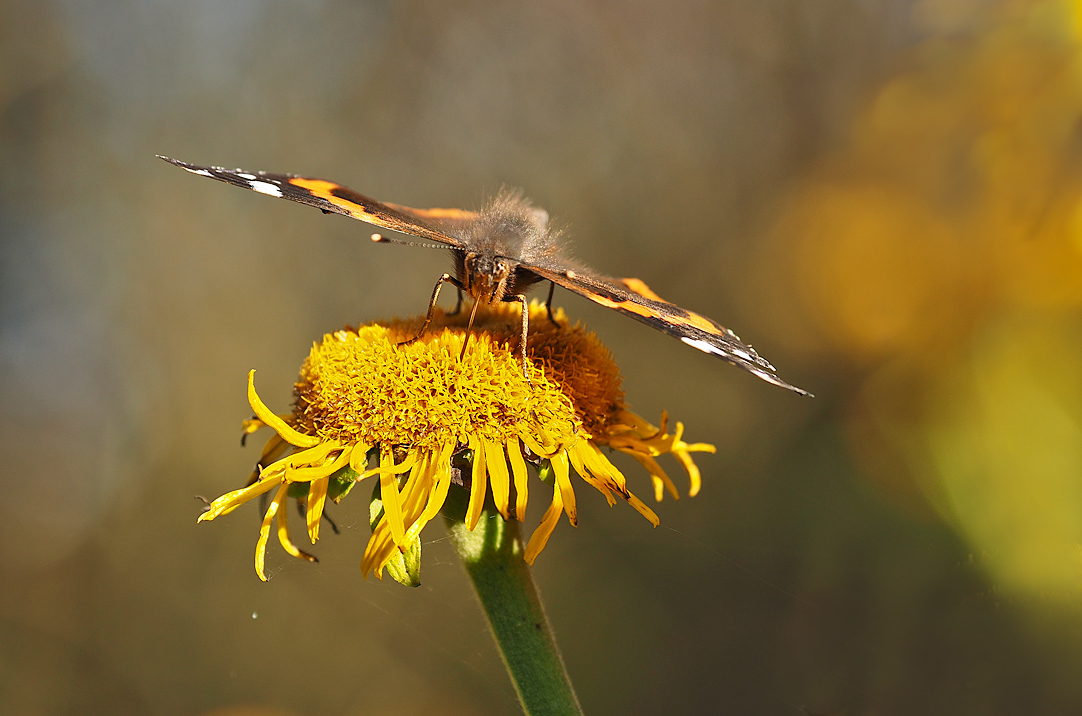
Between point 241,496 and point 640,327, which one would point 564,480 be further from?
point 640,327

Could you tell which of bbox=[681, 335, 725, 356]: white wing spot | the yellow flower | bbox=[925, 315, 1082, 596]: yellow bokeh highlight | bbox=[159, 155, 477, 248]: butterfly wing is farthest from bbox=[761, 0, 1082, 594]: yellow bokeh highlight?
bbox=[159, 155, 477, 248]: butterfly wing

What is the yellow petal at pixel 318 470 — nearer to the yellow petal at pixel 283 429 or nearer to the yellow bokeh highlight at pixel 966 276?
the yellow petal at pixel 283 429

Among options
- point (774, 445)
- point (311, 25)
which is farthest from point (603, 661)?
point (311, 25)

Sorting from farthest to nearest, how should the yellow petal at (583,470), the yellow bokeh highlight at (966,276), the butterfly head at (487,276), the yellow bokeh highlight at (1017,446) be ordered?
the yellow bokeh highlight at (966,276) < the yellow bokeh highlight at (1017,446) < the butterfly head at (487,276) < the yellow petal at (583,470)

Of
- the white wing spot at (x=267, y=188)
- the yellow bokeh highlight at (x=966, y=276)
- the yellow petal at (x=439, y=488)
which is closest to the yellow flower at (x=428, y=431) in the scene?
the yellow petal at (x=439, y=488)

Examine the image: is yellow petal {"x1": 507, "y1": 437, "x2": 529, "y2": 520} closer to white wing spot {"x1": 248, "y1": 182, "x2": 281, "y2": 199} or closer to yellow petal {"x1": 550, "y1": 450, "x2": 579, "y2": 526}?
yellow petal {"x1": 550, "y1": 450, "x2": 579, "y2": 526}

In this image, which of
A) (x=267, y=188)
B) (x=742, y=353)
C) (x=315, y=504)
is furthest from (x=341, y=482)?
(x=742, y=353)

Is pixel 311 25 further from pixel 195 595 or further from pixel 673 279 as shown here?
pixel 195 595
